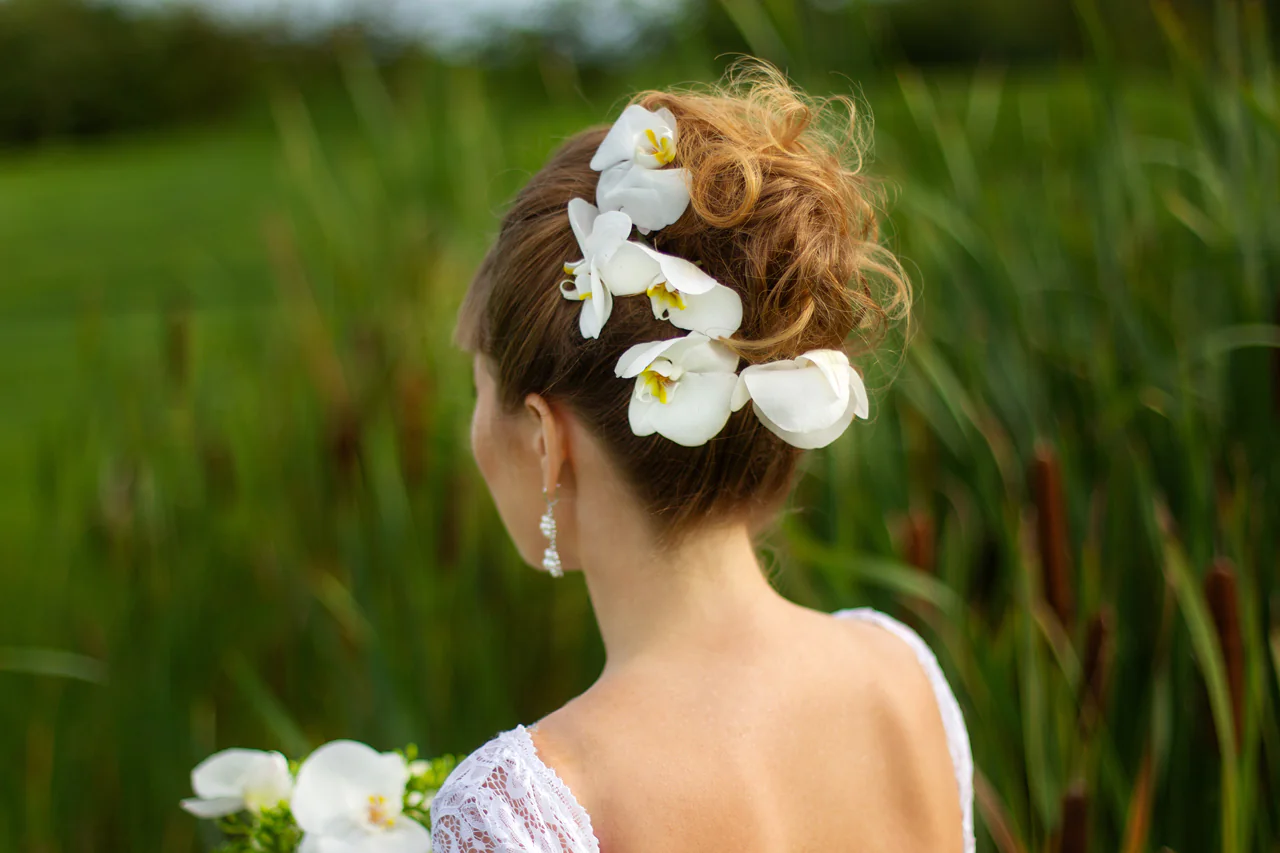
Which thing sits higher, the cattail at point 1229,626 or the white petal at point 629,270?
the white petal at point 629,270

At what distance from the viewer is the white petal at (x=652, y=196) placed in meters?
1.10

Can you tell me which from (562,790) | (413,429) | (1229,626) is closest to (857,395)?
(562,790)

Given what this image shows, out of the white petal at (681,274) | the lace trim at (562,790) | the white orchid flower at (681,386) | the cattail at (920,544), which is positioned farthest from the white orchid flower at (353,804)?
the cattail at (920,544)

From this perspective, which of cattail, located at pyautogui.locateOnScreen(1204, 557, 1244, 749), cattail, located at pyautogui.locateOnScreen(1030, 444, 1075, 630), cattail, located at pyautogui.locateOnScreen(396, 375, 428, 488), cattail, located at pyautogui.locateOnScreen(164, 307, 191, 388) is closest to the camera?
cattail, located at pyautogui.locateOnScreen(1204, 557, 1244, 749)

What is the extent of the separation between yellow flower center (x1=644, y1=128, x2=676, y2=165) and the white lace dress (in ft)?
1.78

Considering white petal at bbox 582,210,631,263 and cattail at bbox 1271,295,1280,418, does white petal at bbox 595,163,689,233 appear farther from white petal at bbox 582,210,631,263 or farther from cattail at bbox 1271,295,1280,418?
cattail at bbox 1271,295,1280,418

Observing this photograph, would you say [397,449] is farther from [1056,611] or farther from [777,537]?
[1056,611]

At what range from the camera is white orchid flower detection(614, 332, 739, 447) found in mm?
1038

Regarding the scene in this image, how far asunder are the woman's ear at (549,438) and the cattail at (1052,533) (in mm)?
588

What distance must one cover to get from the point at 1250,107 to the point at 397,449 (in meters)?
1.54

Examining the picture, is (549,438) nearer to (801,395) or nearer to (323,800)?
(801,395)

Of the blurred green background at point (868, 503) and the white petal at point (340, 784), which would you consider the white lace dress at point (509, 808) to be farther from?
the blurred green background at point (868, 503)

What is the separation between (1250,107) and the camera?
6.13ft

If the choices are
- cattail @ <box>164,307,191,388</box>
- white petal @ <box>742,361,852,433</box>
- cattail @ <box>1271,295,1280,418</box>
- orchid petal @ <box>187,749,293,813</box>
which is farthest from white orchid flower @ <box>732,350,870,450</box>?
cattail @ <box>164,307,191,388</box>
